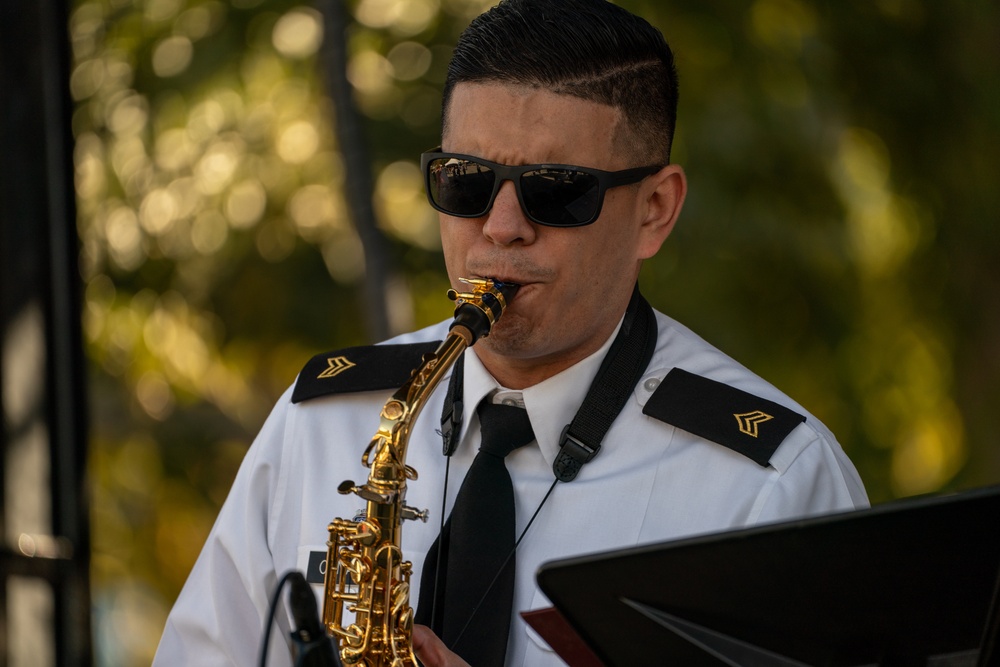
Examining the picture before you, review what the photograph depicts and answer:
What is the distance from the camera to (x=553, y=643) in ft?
6.06

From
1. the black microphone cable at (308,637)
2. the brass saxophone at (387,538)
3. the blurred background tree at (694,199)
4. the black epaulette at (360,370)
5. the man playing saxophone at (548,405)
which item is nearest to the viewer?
the black microphone cable at (308,637)

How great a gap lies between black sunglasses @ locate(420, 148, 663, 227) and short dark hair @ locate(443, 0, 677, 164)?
16 centimetres

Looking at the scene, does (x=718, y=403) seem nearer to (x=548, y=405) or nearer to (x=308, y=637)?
(x=548, y=405)

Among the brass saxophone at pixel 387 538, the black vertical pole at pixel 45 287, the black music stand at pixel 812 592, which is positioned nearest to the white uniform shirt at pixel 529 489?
the brass saxophone at pixel 387 538

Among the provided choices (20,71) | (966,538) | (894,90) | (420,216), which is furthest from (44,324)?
(966,538)

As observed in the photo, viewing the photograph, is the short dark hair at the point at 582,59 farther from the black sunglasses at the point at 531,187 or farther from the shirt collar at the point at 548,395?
the shirt collar at the point at 548,395

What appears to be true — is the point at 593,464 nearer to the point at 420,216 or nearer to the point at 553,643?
the point at 553,643

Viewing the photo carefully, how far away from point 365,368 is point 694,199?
1962mm

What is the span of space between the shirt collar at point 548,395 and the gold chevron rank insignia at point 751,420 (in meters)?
0.33

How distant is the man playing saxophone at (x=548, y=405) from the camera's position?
2.46 m

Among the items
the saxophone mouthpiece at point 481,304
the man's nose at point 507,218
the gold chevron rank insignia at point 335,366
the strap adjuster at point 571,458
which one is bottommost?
the strap adjuster at point 571,458

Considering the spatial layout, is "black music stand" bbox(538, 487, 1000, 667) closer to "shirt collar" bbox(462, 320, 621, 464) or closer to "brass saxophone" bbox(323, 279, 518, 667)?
"brass saxophone" bbox(323, 279, 518, 667)

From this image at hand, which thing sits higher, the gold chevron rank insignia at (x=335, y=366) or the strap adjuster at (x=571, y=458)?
the gold chevron rank insignia at (x=335, y=366)

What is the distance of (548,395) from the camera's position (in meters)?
2.62
